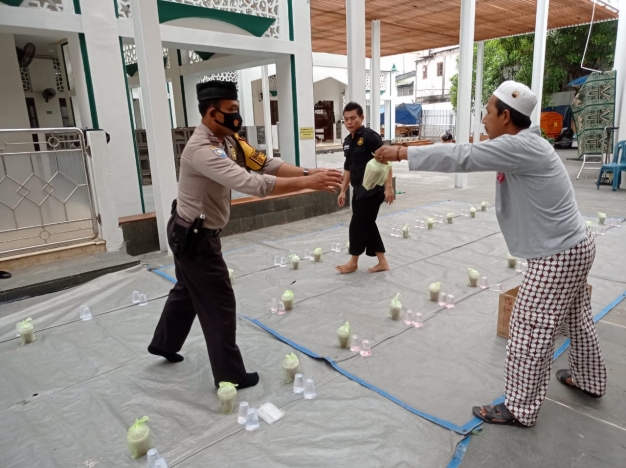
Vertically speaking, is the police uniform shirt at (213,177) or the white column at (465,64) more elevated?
the white column at (465,64)

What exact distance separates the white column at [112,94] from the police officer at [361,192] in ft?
11.8

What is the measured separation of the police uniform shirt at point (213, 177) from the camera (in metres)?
2.38

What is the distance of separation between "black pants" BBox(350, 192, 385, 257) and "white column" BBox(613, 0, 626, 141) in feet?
26.2

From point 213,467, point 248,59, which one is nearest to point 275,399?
point 213,467

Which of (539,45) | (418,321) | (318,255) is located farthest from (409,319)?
(539,45)

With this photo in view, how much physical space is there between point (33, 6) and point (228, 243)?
4047mm

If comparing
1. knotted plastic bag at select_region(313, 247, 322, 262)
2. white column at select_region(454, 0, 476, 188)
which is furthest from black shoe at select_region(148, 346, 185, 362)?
white column at select_region(454, 0, 476, 188)

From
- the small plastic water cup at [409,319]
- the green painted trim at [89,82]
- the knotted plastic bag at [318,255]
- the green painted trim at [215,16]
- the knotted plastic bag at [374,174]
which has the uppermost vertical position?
the green painted trim at [215,16]

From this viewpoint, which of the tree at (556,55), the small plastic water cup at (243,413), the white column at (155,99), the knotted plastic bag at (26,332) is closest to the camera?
the small plastic water cup at (243,413)

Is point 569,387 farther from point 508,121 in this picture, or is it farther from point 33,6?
point 33,6

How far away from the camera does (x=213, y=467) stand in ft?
7.30

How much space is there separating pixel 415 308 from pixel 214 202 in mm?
2261

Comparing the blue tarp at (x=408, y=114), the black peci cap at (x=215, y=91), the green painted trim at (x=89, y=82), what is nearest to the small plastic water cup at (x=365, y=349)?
the black peci cap at (x=215, y=91)

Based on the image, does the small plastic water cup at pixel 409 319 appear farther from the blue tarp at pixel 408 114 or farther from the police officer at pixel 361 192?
the blue tarp at pixel 408 114
